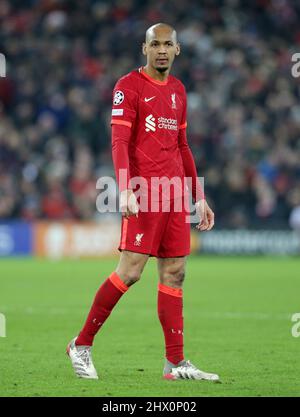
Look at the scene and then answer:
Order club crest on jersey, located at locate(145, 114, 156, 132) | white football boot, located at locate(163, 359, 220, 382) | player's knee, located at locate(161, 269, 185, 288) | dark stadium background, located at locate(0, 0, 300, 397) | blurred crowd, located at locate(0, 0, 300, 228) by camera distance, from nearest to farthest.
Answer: white football boot, located at locate(163, 359, 220, 382) < club crest on jersey, located at locate(145, 114, 156, 132) < player's knee, located at locate(161, 269, 185, 288) < dark stadium background, located at locate(0, 0, 300, 397) < blurred crowd, located at locate(0, 0, 300, 228)

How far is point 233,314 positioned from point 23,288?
4089 mm

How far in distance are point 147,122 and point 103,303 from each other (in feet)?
4.04

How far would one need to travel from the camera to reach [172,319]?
7.32 meters

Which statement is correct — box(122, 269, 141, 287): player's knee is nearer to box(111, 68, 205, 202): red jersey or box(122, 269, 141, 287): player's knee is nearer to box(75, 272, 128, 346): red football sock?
box(75, 272, 128, 346): red football sock

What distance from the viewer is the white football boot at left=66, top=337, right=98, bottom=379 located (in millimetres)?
7145

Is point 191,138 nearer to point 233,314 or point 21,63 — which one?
point 21,63

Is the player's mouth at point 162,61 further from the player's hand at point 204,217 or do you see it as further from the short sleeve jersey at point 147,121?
the player's hand at point 204,217

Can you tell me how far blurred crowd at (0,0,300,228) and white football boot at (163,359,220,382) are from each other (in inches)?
582

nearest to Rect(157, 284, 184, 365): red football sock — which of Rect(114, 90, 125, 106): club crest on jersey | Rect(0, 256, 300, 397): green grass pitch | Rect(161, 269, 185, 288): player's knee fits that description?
Rect(161, 269, 185, 288): player's knee

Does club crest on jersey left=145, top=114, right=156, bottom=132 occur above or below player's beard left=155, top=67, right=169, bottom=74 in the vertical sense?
below

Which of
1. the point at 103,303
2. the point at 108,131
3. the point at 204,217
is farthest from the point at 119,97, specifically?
the point at 108,131

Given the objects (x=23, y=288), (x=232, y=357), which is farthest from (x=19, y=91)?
(x=232, y=357)
